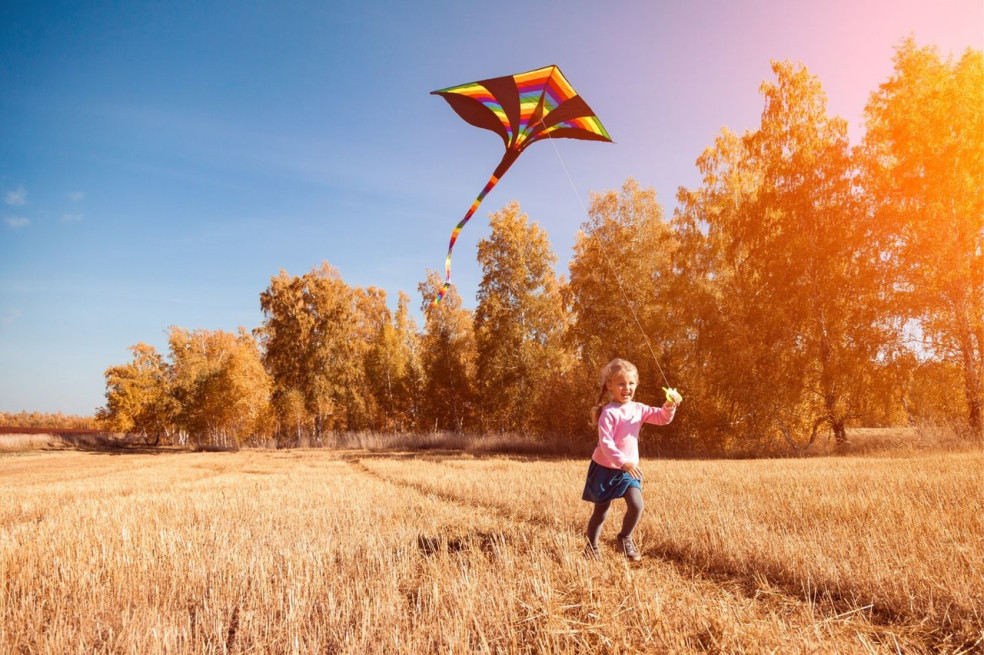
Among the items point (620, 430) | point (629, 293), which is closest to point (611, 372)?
point (620, 430)

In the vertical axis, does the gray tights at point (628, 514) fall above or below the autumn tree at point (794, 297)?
below

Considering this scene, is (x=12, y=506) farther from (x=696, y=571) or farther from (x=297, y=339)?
(x=297, y=339)

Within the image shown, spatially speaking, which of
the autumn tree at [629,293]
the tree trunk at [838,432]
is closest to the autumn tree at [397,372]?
the autumn tree at [629,293]

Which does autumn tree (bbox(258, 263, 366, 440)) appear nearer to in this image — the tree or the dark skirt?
the tree

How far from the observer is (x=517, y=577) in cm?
414

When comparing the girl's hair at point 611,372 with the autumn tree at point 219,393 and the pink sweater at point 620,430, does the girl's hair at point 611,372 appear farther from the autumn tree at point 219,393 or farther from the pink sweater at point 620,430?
the autumn tree at point 219,393

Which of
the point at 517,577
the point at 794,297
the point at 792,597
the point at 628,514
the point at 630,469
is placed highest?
the point at 794,297

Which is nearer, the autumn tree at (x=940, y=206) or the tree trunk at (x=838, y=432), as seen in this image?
the autumn tree at (x=940, y=206)

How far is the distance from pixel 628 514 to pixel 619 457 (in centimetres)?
59

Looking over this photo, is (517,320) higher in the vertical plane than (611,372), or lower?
higher

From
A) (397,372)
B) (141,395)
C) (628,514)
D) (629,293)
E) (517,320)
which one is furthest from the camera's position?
(141,395)

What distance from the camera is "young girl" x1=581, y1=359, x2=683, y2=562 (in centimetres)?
490

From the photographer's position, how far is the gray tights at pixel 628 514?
4.86 meters

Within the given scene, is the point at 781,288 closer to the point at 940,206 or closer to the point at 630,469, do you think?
the point at 940,206
